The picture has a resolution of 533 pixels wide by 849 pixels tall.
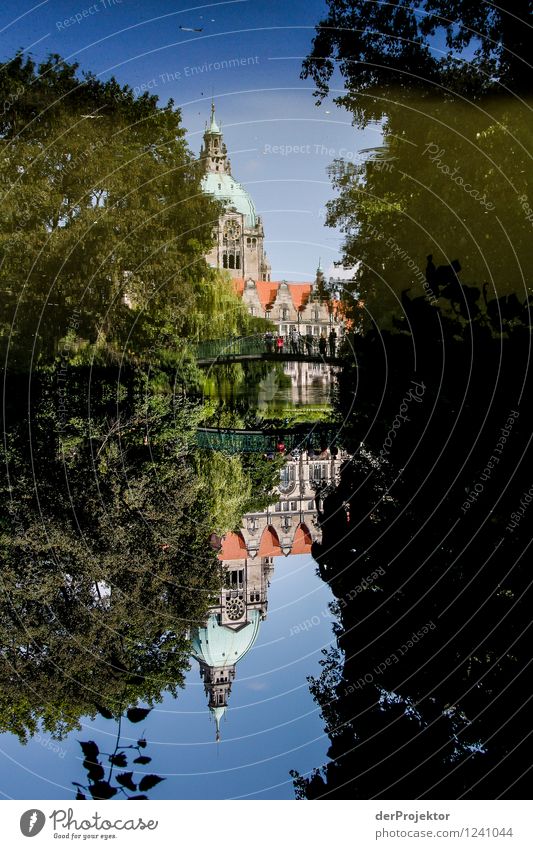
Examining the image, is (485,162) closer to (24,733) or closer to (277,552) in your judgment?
(277,552)

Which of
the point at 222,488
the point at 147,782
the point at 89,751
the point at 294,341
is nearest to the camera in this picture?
the point at 89,751

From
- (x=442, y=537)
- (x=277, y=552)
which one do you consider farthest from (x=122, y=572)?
(x=442, y=537)

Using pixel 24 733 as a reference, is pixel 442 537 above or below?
above

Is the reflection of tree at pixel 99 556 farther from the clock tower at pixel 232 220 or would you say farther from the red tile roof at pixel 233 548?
the clock tower at pixel 232 220

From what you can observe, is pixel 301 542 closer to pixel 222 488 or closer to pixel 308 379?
pixel 222 488

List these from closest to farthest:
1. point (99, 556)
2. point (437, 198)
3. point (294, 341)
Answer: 1. point (99, 556)
2. point (437, 198)
3. point (294, 341)
